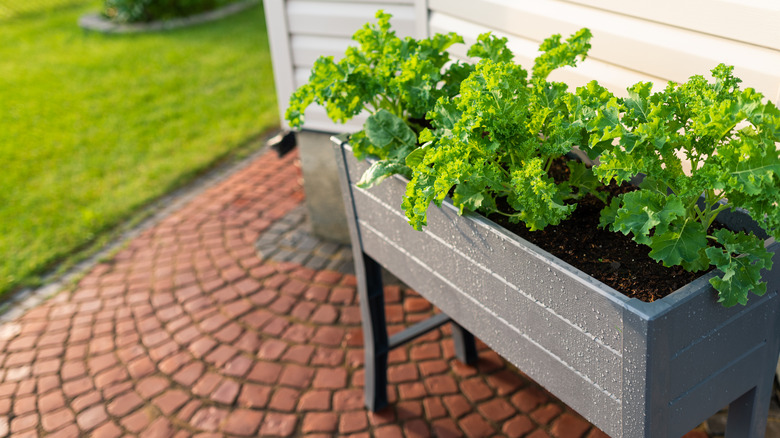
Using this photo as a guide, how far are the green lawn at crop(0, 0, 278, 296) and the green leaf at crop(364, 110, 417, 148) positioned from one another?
293cm

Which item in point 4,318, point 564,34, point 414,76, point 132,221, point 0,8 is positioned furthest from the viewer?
point 0,8

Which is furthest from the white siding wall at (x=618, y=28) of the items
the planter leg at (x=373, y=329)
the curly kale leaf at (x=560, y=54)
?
the planter leg at (x=373, y=329)

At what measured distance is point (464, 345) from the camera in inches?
120

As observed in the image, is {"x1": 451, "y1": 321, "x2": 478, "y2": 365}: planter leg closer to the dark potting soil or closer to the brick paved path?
the brick paved path

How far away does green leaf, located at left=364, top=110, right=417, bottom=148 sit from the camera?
209cm

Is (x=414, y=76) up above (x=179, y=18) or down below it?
above

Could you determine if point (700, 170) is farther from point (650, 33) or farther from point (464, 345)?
point (464, 345)

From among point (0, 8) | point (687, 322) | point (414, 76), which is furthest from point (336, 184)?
point (0, 8)

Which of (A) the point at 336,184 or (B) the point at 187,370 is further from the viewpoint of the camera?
(A) the point at 336,184

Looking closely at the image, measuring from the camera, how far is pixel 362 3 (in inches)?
136

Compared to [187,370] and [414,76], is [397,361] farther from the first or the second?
[414,76]

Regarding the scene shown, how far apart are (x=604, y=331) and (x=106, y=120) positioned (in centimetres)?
570

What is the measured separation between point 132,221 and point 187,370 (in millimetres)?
1715

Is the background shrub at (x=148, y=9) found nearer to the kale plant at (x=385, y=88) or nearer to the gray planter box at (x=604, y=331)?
the kale plant at (x=385, y=88)
